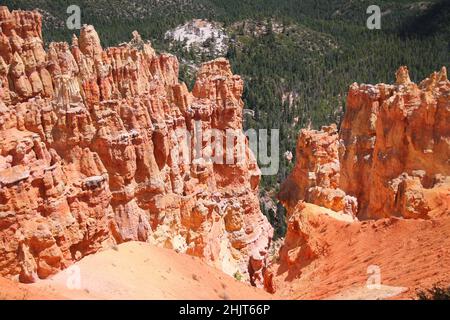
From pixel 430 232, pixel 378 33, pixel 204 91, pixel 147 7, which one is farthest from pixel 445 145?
pixel 147 7

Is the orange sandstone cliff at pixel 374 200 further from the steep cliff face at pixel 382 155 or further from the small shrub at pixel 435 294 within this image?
the small shrub at pixel 435 294

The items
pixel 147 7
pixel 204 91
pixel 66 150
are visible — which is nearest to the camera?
pixel 66 150

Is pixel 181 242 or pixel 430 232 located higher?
pixel 430 232

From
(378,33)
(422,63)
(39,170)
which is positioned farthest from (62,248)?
(378,33)

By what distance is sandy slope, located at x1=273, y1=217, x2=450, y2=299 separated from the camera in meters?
13.0

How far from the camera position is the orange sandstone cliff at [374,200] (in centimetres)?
1503

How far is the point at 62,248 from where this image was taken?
546 inches

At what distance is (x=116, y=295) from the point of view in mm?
11758

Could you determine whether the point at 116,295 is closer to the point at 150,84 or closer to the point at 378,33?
the point at 150,84

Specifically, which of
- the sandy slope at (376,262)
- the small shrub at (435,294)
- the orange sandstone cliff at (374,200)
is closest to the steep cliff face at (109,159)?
the orange sandstone cliff at (374,200)

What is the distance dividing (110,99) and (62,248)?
5.37 metres

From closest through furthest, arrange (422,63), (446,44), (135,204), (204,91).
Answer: (135,204) < (204,91) < (422,63) < (446,44)

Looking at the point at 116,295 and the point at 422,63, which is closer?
the point at 116,295

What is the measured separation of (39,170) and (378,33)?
100503mm
